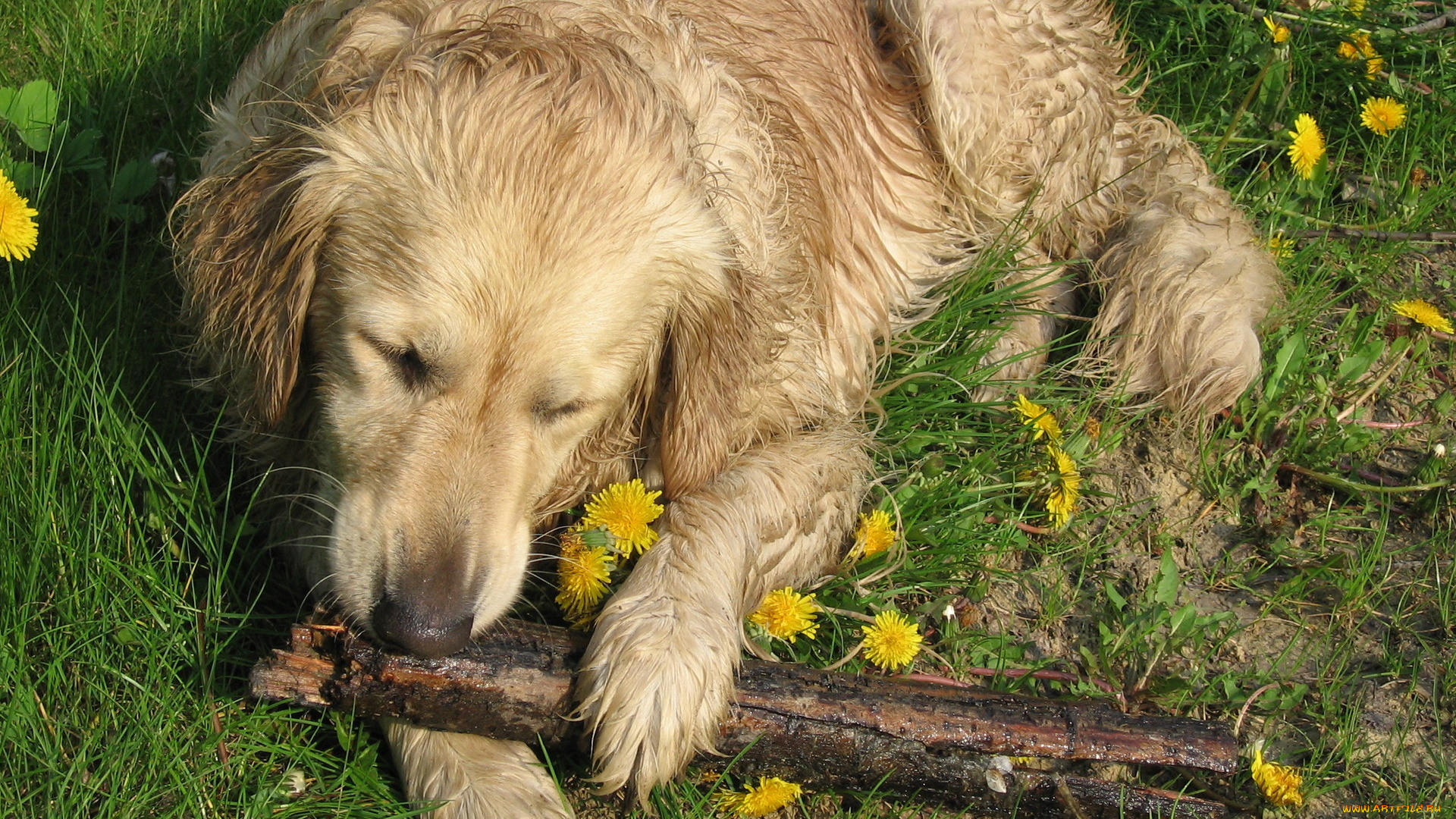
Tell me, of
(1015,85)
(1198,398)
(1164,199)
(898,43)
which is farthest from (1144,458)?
(898,43)

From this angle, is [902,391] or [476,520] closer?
[476,520]

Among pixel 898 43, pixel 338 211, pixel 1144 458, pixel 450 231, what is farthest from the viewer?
pixel 898 43

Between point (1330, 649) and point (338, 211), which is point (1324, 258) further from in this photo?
point (338, 211)

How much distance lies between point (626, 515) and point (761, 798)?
0.69m

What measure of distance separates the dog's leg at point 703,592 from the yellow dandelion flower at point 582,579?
0.24 feet

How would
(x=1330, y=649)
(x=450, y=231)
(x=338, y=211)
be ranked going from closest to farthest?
(x=450, y=231)
(x=338, y=211)
(x=1330, y=649)

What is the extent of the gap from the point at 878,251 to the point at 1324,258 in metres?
1.52

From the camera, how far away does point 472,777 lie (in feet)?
8.09

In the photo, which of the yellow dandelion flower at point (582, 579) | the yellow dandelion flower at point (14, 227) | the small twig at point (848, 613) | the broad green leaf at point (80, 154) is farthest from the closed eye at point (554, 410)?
the broad green leaf at point (80, 154)

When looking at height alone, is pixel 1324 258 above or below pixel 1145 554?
above

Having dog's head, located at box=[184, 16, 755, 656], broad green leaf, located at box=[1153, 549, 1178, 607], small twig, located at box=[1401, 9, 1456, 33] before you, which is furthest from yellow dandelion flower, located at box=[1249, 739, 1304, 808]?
small twig, located at box=[1401, 9, 1456, 33]

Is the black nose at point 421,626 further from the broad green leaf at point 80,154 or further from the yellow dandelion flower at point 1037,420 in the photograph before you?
the broad green leaf at point 80,154

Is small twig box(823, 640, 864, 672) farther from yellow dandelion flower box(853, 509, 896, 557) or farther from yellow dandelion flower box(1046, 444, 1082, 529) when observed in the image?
yellow dandelion flower box(1046, 444, 1082, 529)

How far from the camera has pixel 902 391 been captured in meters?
3.50
